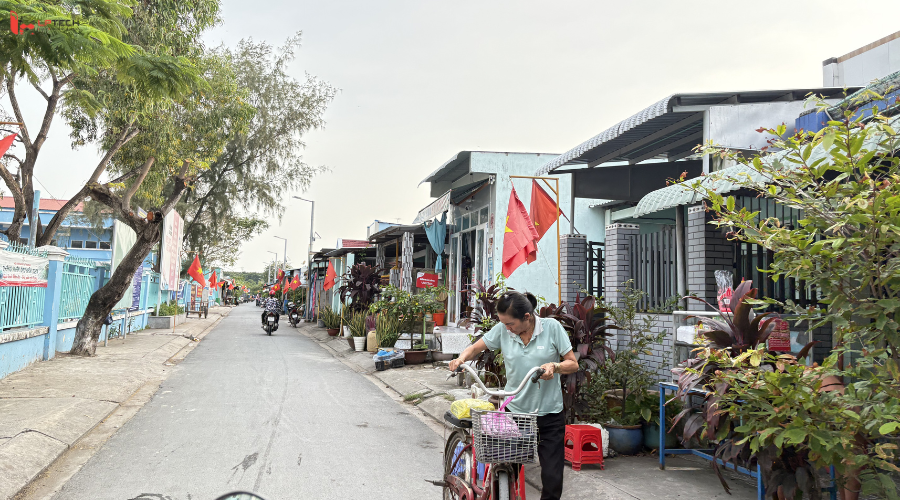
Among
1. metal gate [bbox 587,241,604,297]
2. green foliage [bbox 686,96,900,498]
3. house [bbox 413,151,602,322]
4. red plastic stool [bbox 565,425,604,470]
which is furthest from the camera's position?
house [bbox 413,151,602,322]

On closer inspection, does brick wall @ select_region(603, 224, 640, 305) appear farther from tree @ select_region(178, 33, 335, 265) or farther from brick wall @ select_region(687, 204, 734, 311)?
tree @ select_region(178, 33, 335, 265)

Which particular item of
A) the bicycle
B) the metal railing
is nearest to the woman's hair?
the bicycle

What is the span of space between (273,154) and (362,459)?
2108 cm

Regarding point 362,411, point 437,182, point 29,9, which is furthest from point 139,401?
point 437,182

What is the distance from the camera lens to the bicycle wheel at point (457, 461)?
13.0 feet

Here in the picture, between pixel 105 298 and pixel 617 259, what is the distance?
11.4 m

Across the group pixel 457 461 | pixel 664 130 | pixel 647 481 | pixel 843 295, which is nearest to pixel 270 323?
pixel 664 130

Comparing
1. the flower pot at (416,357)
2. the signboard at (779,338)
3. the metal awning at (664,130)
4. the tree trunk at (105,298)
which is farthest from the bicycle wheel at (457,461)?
the tree trunk at (105,298)

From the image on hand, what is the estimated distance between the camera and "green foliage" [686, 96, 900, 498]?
A: 2.70m

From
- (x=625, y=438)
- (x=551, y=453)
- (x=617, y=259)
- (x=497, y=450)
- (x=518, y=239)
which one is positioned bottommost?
(x=625, y=438)

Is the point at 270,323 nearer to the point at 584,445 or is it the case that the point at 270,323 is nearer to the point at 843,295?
the point at 584,445

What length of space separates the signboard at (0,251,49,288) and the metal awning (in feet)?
29.2

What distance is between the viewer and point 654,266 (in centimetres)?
824

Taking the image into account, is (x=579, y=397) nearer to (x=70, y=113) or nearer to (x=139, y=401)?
(x=139, y=401)
